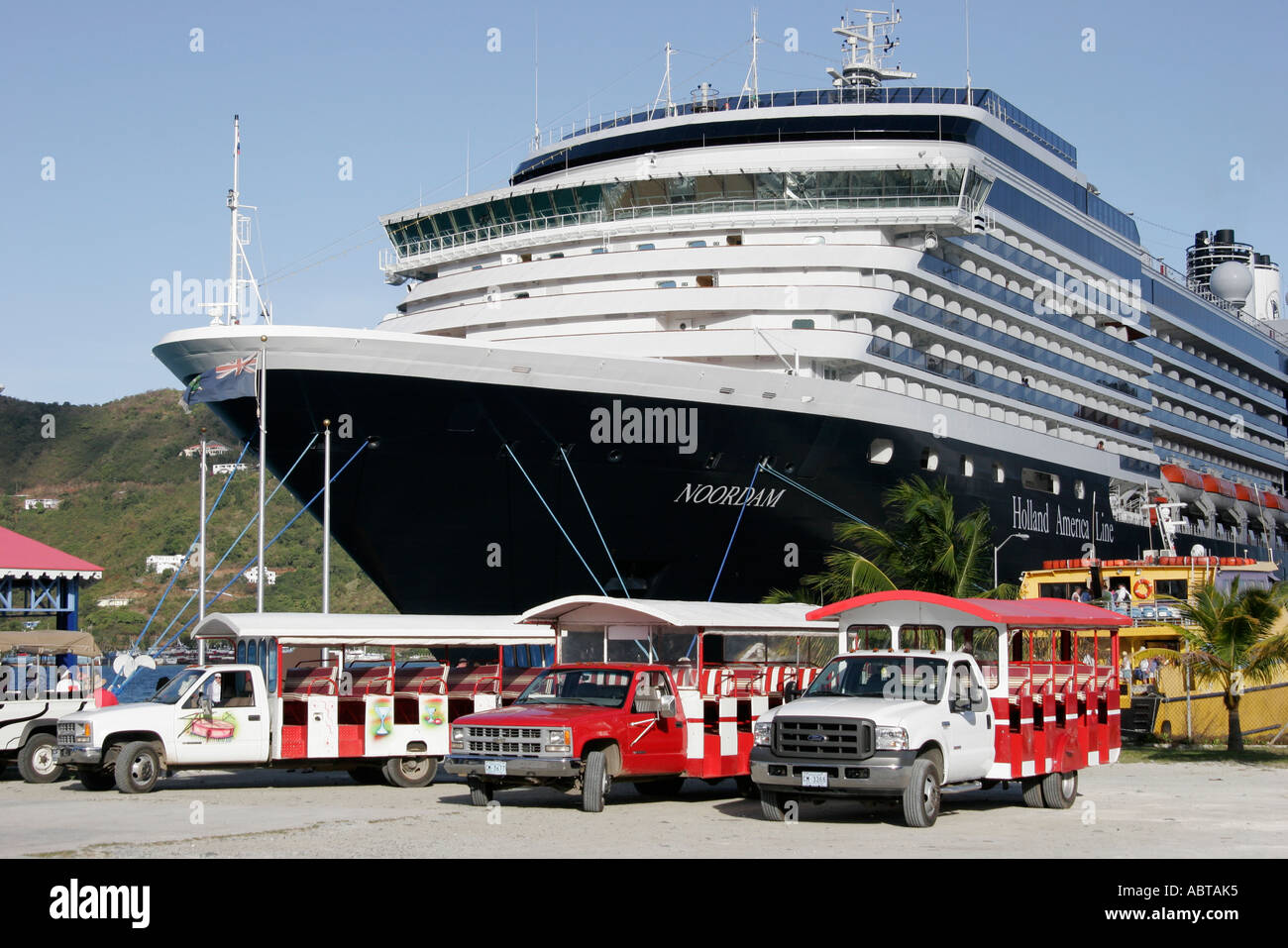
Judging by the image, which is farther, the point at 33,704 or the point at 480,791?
the point at 33,704

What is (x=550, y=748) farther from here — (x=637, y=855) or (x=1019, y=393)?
(x=1019, y=393)

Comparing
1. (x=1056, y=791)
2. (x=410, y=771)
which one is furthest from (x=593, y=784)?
(x=1056, y=791)

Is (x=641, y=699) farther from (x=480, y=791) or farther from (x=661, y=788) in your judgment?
(x=480, y=791)

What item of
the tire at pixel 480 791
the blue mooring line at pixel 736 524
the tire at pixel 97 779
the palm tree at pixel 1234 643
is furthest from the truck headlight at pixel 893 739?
the blue mooring line at pixel 736 524

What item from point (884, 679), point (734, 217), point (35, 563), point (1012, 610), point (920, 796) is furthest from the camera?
point (734, 217)

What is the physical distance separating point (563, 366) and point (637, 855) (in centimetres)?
1640

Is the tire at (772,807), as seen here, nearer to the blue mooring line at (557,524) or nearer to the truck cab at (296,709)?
the truck cab at (296,709)

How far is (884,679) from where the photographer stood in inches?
550

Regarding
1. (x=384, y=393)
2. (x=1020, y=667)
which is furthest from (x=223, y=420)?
(x=1020, y=667)

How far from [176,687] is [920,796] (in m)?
8.75

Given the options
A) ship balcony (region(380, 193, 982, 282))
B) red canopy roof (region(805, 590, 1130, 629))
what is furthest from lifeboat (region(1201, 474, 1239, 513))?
red canopy roof (region(805, 590, 1130, 629))

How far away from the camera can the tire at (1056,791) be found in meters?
14.8

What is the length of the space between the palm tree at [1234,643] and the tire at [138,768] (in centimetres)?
1471

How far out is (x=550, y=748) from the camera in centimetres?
1412
